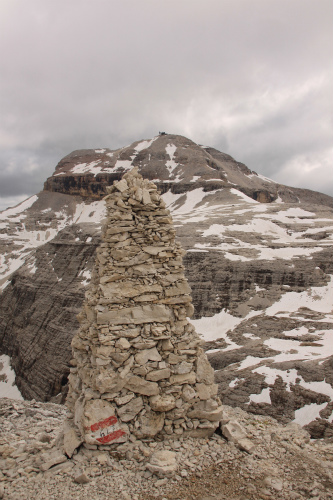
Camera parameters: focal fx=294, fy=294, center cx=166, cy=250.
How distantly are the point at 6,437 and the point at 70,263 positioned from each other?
141 ft

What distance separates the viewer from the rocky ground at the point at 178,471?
4852 millimetres

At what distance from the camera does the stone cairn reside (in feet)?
18.3

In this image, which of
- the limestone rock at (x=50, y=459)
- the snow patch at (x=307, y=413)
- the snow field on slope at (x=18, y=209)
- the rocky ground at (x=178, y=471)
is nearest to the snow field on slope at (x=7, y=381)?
the snow patch at (x=307, y=413)

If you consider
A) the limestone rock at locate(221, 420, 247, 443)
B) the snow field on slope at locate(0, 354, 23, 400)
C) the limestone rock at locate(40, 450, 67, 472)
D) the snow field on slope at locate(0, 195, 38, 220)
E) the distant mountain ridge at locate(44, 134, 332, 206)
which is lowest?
the snow field on slope at locate(0, 354, 23, 400)

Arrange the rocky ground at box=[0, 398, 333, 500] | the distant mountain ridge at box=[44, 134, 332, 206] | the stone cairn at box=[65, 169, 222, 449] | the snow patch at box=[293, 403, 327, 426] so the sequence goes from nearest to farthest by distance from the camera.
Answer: the rocky ground at box=[0, 398, 333, 500] < the stone cairn at box=[65, 169, 222, 449] < the snow patch at box=[293, 403, 327, 426] < the distant mountain ridge at box=[44, 134, 332, 206]

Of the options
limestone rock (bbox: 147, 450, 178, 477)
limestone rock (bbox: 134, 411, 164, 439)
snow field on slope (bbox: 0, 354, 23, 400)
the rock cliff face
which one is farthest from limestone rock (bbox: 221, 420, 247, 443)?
snow field on slope (bbox: 0, 354, 23, 400)

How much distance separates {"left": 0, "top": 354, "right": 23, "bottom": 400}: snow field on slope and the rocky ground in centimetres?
3328

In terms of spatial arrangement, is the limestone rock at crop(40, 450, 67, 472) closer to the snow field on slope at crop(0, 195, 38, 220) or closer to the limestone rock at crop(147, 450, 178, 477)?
the limestone rock at crop(147, 450, 178, 477)

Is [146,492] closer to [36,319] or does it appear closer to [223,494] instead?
[223,494]

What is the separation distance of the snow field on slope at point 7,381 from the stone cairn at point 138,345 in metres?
33.9

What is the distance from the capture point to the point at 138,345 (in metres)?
5.77

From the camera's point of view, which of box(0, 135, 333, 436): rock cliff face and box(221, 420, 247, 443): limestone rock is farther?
box(0, 135, 333, 436): rock cliff face

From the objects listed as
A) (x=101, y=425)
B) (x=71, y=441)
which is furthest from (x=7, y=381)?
(x=101, y=425)

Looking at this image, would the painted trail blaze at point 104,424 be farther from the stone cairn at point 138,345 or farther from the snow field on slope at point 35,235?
the snow field on slope at point 35,235
